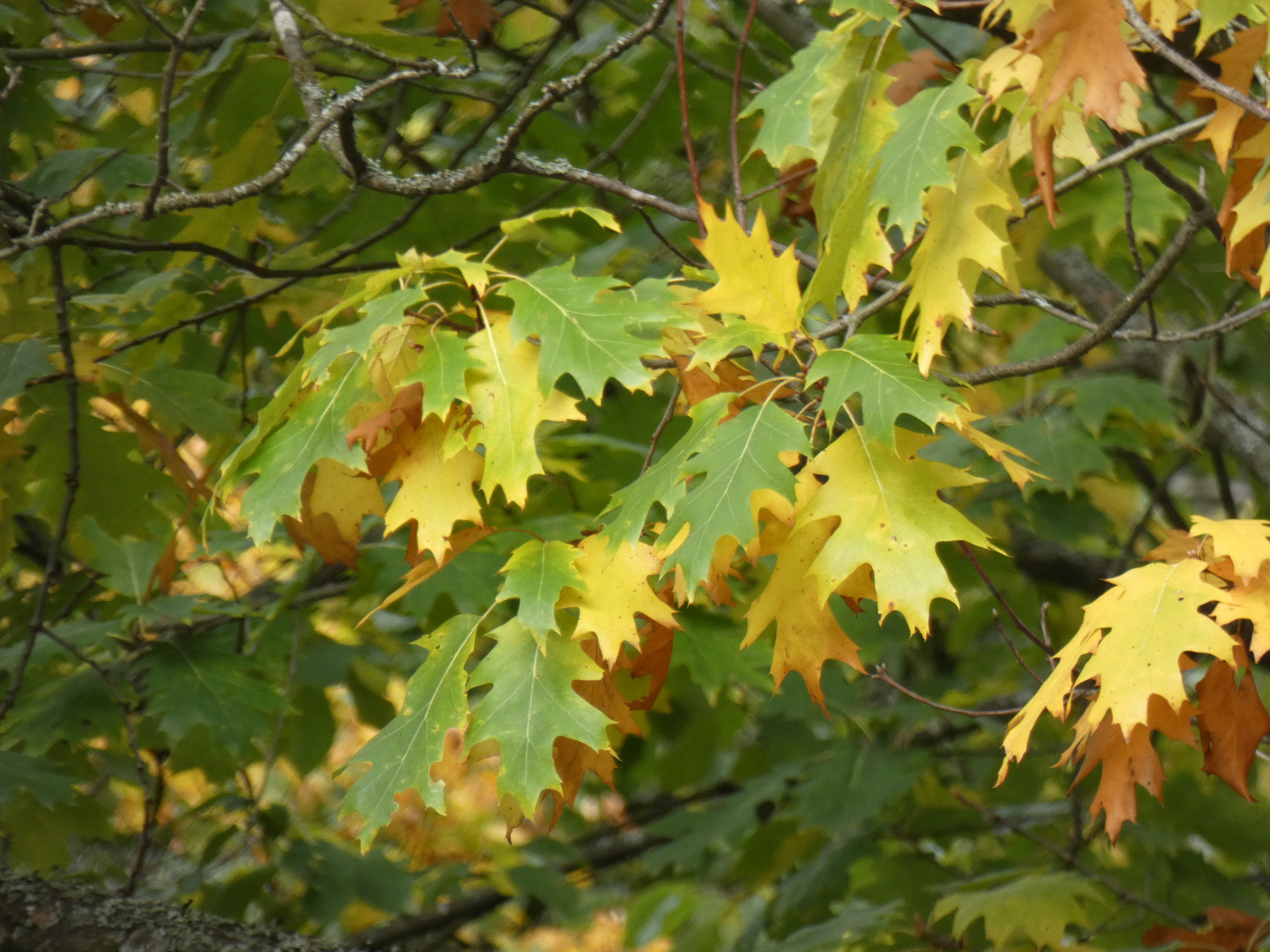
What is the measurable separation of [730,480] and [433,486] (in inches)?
17.1

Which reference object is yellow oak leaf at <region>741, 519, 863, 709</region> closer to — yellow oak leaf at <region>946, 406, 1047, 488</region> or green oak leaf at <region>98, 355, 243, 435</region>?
yellow oak leaf at <region>946, 406, 1047, 488</region>

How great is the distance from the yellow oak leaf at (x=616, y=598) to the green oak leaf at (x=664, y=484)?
0.18 ft

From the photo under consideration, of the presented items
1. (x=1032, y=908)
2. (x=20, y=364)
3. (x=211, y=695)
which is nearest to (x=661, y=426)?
(x=211, y=695)

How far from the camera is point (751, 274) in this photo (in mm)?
1399

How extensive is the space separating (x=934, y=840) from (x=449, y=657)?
2.39 meters

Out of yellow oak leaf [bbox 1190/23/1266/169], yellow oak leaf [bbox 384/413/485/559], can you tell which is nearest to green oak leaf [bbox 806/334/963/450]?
yellow oak leaf [bbox 384/413/485/559]

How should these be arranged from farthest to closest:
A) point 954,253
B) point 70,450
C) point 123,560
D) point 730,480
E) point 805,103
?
point 123,560
point 70,450
point 805,103
point 954,253
point 730,480

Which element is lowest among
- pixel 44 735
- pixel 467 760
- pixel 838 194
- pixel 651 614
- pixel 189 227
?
pixel 44 735

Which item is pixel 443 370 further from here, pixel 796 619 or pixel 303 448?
pixel 796 619

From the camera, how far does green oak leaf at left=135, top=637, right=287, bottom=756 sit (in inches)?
80.4

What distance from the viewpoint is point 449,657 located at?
1.47 m

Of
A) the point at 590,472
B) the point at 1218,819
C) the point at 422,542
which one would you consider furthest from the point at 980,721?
the point at 422,542

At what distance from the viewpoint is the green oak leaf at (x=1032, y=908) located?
2168mm

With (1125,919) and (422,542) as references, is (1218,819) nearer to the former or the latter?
(1125,919)
